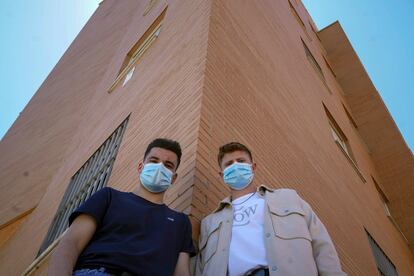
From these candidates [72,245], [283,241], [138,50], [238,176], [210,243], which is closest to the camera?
[72,245]

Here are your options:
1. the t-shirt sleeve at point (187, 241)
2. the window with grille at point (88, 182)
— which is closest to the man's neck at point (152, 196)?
the t-shirt sleeve at point (187, 241)

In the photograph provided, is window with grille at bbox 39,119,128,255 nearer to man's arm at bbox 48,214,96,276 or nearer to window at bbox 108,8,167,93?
window at bbox 108,8,167,93

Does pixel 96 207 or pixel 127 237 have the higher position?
pixel 96 207

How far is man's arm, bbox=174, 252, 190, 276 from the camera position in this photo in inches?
76.6

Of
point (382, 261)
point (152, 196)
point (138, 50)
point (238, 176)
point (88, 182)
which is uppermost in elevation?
point (138, 50)

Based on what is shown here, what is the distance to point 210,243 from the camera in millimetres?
2225

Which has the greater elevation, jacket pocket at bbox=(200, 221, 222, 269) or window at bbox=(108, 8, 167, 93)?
window at bbox=(108, 8, 167, 93)

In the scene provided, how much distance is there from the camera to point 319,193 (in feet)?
16.1

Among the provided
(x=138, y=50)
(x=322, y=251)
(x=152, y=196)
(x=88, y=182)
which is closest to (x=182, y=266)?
(x=152, y=196)

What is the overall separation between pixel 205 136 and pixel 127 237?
3.99ft

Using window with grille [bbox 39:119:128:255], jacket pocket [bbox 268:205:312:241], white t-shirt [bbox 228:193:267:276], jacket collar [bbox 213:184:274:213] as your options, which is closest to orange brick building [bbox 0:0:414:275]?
window with grille [bbox 39:119:128:255]

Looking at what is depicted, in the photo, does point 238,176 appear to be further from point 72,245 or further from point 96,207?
point 72,245

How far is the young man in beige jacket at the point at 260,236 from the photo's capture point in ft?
6.25

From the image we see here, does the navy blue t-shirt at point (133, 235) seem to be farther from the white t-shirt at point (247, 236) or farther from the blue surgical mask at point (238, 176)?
the blue surgical mask at point (238, 176)
